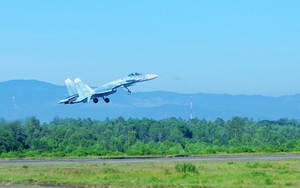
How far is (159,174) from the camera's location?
61906mm

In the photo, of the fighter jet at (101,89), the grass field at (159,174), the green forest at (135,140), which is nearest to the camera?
the grass field at (159,174)

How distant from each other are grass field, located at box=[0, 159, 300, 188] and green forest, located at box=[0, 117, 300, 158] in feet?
73.1

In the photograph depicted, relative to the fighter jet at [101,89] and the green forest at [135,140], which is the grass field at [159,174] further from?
the green forest at [135,140]

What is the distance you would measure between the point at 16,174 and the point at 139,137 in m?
96.9

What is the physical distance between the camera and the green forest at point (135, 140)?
9906 cm

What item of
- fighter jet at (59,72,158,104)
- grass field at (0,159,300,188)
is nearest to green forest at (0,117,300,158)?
fighter jet at (59,72,158,104)

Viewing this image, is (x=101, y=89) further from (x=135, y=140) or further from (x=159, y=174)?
(x=135, y=140)

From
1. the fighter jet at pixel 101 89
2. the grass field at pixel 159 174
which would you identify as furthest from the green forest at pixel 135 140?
the grass field at pixel 159 174

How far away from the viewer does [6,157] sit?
93.5 m

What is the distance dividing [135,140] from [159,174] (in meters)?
87.0

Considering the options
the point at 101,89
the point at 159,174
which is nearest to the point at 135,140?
the point at 101,89

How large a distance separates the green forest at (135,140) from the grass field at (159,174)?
2228cm

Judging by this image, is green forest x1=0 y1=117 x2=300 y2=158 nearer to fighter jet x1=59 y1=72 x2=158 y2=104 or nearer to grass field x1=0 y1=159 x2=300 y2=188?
fighter jet x1=59 y1=72 x2=158 y2=104

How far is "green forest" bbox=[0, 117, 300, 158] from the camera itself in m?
99.1
